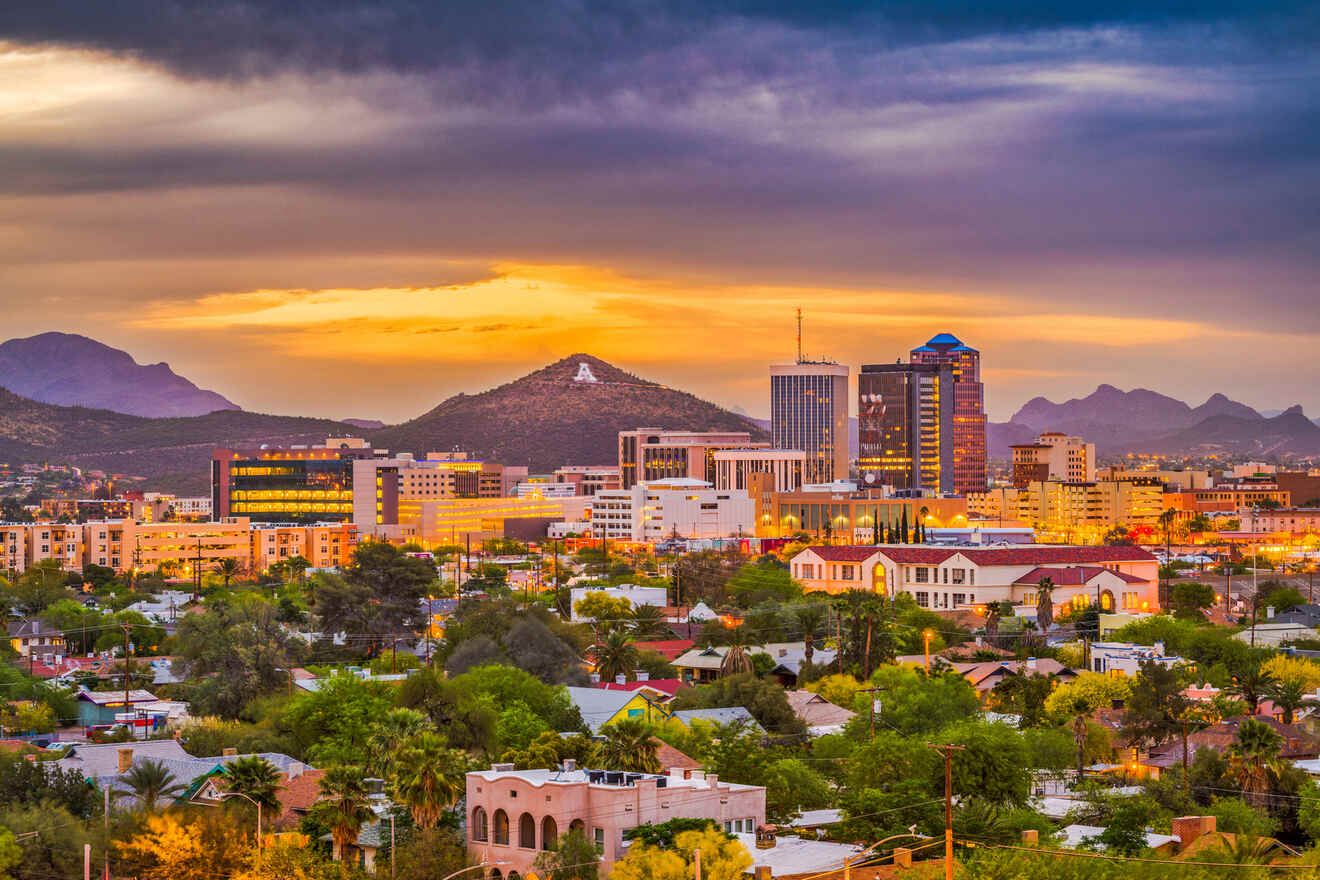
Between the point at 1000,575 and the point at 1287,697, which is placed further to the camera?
the point at 1000,575

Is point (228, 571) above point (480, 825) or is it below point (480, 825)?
above

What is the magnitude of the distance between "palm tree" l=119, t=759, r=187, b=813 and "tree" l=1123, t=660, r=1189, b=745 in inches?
1299

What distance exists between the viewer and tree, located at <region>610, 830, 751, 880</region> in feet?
141

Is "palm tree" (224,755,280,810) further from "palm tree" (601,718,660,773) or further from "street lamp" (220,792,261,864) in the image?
"palm tree" (601,718,660,773)

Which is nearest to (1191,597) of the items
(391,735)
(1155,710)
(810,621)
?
(810,621)

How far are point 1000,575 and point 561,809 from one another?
92485 millimetres

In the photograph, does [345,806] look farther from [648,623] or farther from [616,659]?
[648,623]

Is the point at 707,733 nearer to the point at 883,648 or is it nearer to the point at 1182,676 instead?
the point at 1182,676

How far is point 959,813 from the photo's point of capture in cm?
5231

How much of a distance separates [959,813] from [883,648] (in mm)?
41592

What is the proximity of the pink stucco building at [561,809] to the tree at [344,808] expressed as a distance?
2747 millimetres

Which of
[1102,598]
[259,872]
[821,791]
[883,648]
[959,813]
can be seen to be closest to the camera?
[259,872]

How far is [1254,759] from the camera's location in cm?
5959

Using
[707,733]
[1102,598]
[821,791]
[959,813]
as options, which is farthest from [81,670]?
[1102,598]
